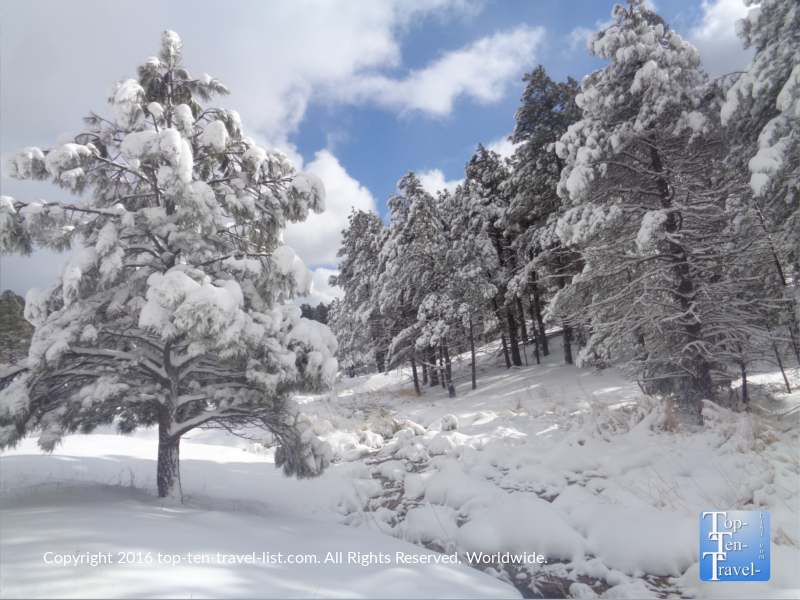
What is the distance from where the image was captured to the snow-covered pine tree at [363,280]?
20609mm

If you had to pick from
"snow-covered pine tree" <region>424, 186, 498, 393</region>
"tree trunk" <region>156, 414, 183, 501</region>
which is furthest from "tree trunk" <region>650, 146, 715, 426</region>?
"tree trunk" <region>156, 414, 183, 501</region>

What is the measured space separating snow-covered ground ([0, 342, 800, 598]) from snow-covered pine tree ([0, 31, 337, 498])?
3.92ft

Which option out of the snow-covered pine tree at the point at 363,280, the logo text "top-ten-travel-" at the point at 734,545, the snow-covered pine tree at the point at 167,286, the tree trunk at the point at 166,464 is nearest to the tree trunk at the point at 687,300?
the logo text "top-ten-travel-" at the point at 734,545

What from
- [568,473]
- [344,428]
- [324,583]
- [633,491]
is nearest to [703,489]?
[633,491]

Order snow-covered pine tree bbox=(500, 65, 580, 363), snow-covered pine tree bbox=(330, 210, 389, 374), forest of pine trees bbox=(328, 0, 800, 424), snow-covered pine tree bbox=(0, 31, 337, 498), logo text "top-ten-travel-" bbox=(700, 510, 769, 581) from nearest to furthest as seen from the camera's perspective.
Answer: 1. logo text "top-ten-travel-" bbox=(700, 510, 769, 581)
2. snow-covered pine tree bbox=(0, 31, 337, 498)
3. forest of pine trees bbox=(328, 0, 800, 424)
4. snow-covered pine tree bbox=(500, 65, 580, 363)
5. snow-covered pine tree bbox=(330, 210, 389, 374)

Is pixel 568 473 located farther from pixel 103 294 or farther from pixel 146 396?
pixel 103 294

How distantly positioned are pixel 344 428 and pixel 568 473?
7.51 meters

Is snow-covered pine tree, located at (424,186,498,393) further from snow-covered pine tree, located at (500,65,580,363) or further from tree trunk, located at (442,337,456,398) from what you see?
snow-covered pine tree, located at (500,65,580,363)

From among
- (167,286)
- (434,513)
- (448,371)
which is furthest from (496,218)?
(167,286)

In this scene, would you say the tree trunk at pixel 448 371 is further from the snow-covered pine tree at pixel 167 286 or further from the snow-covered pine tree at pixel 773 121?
the snow-covered pine tree at pixel 167 286

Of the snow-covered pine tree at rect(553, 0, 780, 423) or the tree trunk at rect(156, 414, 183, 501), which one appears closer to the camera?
the tree trunk at rect(156, 414, 183, 501)

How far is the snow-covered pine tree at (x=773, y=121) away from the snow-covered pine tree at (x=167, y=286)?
7.49 meters

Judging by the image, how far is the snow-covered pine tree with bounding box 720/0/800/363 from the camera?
587 centimetres

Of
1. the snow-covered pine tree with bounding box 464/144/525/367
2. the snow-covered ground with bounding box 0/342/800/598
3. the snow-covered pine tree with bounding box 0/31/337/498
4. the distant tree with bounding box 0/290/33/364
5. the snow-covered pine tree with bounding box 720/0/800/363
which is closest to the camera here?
the snow-covered ground with bounding box 0/342/800/598
